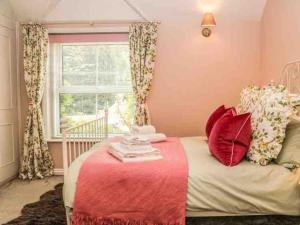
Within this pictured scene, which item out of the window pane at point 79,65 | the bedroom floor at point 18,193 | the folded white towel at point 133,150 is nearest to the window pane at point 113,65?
the window pane at point 79,65

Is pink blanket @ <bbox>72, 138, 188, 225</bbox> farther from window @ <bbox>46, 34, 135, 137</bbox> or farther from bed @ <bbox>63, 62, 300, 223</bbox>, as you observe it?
window @ <bbox>46, 34, 135, 137</bbox>

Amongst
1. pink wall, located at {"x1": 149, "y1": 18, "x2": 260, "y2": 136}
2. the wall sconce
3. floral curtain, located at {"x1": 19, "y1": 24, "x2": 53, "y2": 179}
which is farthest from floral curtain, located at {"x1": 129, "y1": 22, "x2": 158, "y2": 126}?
floral curtain, located at {"x1": 19, "y1": 24, "x2": 53, "y2": 179}

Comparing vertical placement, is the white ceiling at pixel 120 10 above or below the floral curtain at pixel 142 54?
above

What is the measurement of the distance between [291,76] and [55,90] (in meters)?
2.75

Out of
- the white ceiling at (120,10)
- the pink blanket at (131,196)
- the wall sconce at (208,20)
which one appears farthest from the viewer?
the white ceiling at (120,10)

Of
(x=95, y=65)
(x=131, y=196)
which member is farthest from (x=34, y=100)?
(x=131, y=196)

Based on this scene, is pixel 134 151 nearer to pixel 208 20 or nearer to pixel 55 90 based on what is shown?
pixel 208 20

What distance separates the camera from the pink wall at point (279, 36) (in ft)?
9.55

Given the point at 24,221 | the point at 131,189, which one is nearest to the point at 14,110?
the point at 24,221

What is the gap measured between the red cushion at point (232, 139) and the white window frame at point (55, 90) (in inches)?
85.6

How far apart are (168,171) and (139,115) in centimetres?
199

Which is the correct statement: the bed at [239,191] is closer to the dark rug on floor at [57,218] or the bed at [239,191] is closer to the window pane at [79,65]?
the dark rug on floor at [57,218]

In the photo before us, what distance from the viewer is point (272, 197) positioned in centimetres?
190

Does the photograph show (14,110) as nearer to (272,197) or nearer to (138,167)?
(138,167)
